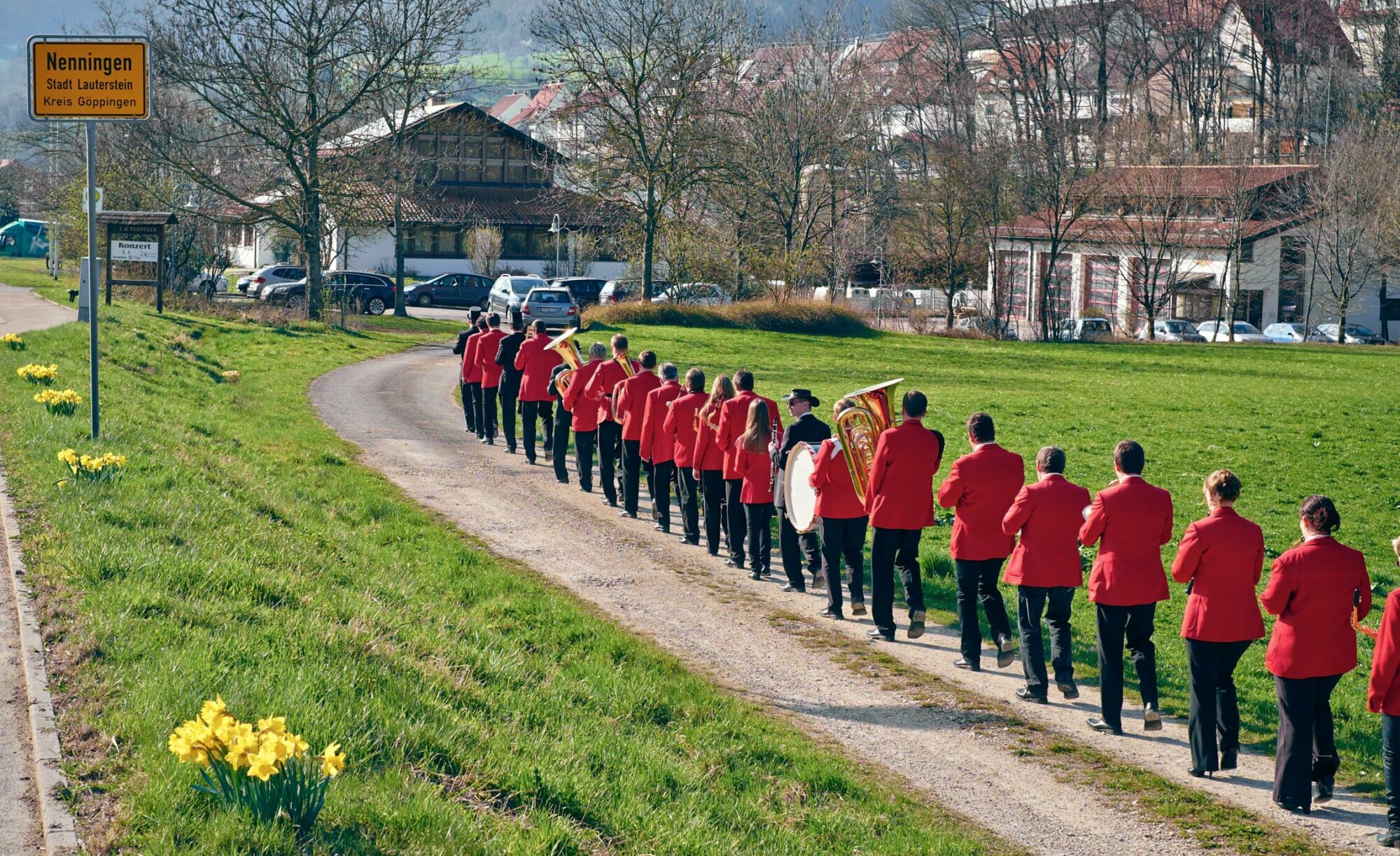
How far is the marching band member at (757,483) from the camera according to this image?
1186 cm

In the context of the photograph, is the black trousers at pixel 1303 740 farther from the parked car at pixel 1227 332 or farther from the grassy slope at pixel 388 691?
the parked car at pixel 1227 332

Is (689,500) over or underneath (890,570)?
over

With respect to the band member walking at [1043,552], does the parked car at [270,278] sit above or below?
above

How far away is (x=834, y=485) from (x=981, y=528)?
167cm

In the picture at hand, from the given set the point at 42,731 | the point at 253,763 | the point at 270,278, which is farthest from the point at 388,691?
the point at 270,278

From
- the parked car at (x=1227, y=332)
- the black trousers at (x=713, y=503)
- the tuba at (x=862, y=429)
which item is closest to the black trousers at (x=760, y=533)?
the black trousers at (x=713, y=503)

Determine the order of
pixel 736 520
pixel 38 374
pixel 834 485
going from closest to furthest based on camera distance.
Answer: pixel 834 485 → pixel 736 520 → pixel 38 374

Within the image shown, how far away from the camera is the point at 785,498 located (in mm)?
11492

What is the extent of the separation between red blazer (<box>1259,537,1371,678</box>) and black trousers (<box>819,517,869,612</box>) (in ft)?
13.7

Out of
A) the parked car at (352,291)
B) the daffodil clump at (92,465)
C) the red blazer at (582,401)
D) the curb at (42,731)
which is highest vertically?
the parked car at (352,291)

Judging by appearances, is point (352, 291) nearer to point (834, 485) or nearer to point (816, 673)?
point (834, 485)

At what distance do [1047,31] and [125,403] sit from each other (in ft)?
230

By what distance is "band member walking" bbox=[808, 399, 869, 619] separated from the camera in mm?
10781

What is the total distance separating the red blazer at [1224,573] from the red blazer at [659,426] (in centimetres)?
670
